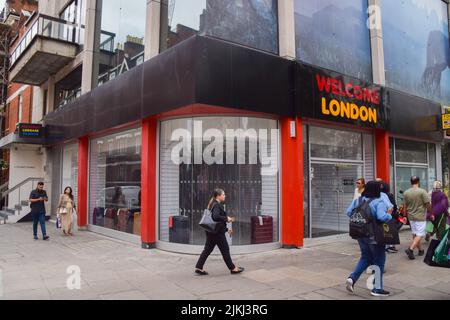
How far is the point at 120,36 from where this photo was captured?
1164 cm

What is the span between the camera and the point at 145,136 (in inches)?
364

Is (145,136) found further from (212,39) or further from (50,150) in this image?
(50,150)

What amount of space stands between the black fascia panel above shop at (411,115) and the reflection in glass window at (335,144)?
4.60 ft

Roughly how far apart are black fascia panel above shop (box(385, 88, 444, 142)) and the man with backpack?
23.6 ft

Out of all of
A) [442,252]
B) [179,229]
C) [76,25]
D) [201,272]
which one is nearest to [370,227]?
[442,252]

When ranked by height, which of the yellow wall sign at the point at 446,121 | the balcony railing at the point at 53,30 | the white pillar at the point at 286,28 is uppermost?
the balcony railing at the point at 53,30

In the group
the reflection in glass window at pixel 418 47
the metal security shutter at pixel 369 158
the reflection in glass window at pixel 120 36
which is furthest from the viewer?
the reflection in glass window at pixel 418 47

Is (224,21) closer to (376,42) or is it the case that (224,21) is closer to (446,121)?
(376,42)

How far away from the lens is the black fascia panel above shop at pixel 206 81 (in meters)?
7.66

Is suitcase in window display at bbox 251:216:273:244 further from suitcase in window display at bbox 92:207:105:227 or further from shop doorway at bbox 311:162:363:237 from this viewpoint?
suitcase in window display at bbox 92:207:105:227

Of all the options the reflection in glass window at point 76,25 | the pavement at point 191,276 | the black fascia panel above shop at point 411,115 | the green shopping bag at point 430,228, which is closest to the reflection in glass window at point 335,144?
the black fascia panel above shop at point 411,115

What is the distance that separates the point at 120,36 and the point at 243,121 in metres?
5.60
